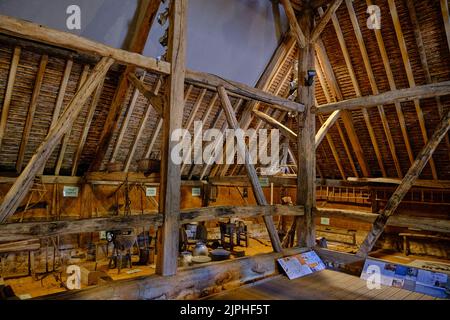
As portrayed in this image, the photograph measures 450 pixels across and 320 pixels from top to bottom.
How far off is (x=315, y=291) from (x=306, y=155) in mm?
2174

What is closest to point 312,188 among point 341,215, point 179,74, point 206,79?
point 341,215

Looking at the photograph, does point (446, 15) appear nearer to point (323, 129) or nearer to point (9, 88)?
point (323, 129)

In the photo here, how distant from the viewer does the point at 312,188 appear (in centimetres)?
511

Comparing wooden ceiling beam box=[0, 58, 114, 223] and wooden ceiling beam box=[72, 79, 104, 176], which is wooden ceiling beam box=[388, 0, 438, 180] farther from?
wooden ceiling beam box=[72, 79, 104, 176]

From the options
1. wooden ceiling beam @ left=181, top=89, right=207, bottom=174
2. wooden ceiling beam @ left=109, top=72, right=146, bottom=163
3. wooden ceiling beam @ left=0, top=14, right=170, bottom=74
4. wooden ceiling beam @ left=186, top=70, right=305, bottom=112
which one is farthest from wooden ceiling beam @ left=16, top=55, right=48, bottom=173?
wooden ceiling beam @ left=181, top=89, right=207, bottom=174

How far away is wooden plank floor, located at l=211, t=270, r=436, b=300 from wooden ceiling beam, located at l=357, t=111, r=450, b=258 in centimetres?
63

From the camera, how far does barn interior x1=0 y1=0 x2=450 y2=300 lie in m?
3.41

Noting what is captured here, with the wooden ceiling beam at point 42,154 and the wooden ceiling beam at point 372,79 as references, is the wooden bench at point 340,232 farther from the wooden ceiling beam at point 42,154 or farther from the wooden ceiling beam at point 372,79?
the wooden ceiling beam at point 42,154

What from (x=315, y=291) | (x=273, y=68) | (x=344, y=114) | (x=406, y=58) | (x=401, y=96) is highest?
(x=273, y=68)

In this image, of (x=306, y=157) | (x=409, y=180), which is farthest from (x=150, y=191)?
(x=409, y=180)

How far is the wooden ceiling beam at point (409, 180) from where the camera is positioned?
155 inches

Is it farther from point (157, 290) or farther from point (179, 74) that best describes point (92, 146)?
point (157, 290)

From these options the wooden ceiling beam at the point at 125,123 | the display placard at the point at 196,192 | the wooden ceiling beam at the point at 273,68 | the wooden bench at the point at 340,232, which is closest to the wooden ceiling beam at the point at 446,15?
the wooden ceiling beam at the point at 273,68

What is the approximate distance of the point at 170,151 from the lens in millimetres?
3414
